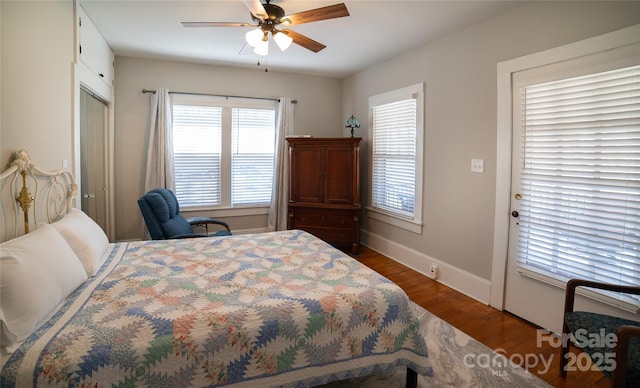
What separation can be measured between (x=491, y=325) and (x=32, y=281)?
118 inches

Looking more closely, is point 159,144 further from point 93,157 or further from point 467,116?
point 467,116

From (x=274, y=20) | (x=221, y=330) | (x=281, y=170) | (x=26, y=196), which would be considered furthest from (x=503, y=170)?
(x=26, y=196)

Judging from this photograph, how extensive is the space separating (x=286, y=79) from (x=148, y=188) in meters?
2.53

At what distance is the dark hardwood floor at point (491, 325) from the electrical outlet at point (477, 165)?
1243 millimetres

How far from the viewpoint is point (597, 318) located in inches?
72.0

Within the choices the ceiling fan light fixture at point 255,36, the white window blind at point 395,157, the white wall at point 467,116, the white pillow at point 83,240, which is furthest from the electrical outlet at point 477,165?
the white pillow at point 83,240

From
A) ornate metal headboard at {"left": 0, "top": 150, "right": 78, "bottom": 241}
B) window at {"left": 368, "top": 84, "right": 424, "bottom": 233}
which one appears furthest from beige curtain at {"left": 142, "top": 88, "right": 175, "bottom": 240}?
window at {"left": 368, "top": 84, "right": 424, "bottom": 233}

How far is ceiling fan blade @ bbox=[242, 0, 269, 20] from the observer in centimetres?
205

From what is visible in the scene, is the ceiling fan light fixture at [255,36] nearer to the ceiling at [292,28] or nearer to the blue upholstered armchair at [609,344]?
the ceiling at [292,28]

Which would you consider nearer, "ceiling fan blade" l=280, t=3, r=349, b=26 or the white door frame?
"ceiling fan blade" l=280, t=3, r=349, b=26

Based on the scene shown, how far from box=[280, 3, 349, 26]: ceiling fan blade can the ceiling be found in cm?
49

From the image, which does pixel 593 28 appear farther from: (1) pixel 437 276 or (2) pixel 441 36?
(1) pixel 437 276

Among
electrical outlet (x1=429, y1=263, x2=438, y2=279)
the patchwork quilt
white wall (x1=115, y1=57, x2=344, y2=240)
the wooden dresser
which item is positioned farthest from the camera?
the wooden dresser

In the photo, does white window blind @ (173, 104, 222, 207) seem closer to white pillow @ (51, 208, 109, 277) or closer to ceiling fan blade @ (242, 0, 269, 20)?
white pillow @ (51, 208, 109, 277)
